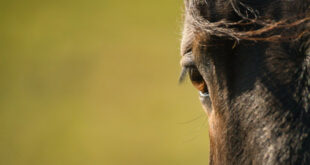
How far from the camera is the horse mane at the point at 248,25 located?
1.49 metres

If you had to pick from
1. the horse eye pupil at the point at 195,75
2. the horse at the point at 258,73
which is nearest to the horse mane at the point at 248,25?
the horse at the point at 258,73

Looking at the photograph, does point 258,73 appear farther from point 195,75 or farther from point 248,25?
point 195,75

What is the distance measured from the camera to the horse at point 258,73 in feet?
4.85

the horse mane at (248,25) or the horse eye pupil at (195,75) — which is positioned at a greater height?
the horse mane at (248,25)

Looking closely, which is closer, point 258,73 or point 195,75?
point 258,73

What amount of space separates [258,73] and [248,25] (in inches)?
5.6

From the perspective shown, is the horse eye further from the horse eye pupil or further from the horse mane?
the horse mane

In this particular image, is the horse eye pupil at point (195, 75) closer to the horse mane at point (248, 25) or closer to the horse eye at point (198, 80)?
the horse eye at point (198, 80)

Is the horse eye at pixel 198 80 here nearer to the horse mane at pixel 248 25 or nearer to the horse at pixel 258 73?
the horse at pixel 258 73

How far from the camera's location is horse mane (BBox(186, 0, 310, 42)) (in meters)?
1.49

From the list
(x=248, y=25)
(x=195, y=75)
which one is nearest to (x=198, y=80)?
(x=195, y=75)

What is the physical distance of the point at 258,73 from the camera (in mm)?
1577

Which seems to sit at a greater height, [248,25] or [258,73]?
[248,25]

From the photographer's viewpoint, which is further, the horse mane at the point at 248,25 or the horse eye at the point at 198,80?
the horse eye at the point at 198,80
